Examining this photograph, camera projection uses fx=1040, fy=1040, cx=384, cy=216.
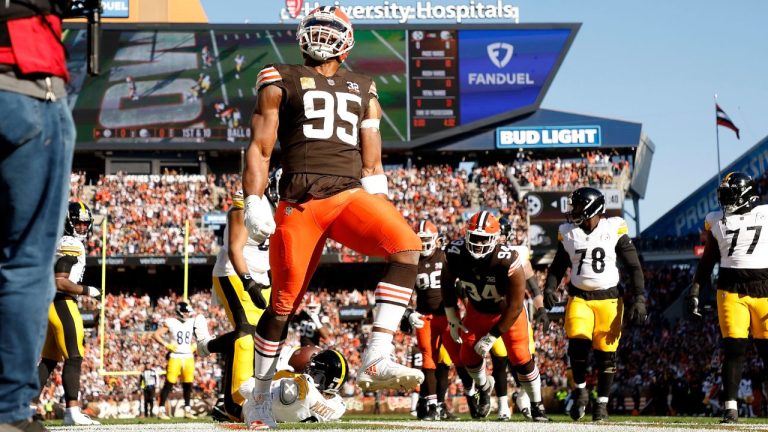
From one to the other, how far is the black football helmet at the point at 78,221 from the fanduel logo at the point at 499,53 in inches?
1169

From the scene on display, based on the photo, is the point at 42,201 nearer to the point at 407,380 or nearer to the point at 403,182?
the point at 407,380

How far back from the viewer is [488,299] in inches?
467

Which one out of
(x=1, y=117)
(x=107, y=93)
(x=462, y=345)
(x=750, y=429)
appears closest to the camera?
(x=1, y=117)

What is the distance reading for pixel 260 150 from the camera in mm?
6551

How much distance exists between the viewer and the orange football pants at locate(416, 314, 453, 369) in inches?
565

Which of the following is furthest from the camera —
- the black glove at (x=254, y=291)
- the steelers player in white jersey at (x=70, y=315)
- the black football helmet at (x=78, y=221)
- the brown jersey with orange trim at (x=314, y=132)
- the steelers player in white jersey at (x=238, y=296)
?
the black football helmet at (x=78, y=221)

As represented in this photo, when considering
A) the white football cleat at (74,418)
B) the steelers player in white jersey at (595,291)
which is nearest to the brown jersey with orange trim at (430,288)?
the steelers player in white jersey at (595,291)

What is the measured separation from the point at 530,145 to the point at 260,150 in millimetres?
34389

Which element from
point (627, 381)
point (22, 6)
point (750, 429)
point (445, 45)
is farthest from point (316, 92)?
point (445, 45)

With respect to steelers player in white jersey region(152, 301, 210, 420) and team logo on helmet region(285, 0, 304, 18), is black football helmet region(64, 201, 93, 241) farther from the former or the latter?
team logo on helmet region(285, 0, 304, 18)

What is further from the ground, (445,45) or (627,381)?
(445,45)

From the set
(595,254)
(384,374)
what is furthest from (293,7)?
(384,374)

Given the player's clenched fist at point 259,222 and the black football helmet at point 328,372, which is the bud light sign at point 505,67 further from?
the player's clenched fist at point 259,222

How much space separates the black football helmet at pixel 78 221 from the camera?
10.4m
